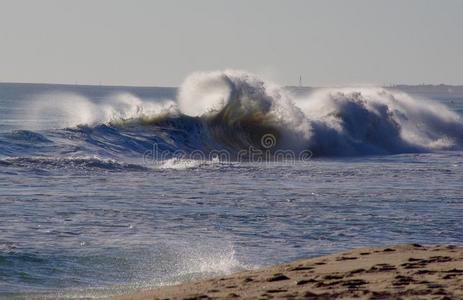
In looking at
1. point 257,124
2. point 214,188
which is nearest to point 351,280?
point 214,188

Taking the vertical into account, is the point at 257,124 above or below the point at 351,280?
above

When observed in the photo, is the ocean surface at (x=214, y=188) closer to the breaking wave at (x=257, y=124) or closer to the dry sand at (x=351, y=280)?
the breaking wave at (x=257, y=124)

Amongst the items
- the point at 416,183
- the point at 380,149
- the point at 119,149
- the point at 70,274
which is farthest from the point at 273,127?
the point at 70,274

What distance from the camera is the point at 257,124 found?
37.0 metres

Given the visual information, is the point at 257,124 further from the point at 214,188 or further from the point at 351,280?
the point at 351,280

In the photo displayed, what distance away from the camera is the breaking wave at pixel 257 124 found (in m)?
32.4

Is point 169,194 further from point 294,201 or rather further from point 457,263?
point 457,263

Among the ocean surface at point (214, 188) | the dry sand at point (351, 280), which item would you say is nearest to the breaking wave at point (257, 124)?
the ocean surface at point (214, 188)

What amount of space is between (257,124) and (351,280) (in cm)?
2765

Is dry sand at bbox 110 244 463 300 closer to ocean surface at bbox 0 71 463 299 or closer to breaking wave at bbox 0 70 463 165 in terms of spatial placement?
ocean surface at bbox 0 71 463 299

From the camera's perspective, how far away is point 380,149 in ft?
120

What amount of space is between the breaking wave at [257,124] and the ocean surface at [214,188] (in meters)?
0.07

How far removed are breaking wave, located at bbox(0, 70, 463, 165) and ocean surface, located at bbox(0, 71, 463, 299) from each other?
73 mm

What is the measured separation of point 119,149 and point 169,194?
1063 cm
